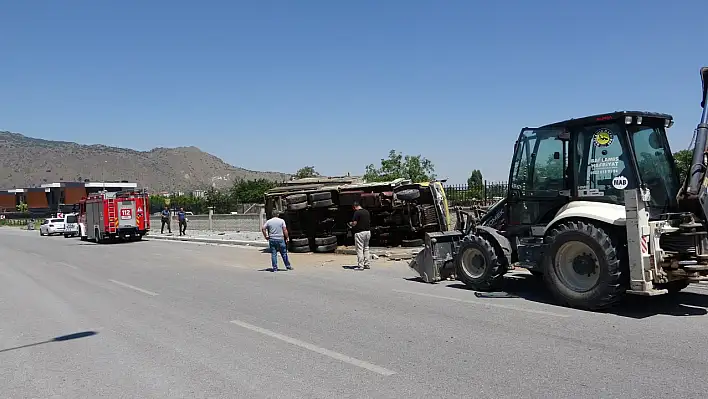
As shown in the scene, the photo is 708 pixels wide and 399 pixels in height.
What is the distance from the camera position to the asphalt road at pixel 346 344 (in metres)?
5.63

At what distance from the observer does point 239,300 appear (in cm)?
1093

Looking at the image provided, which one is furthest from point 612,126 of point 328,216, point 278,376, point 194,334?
point 328,216

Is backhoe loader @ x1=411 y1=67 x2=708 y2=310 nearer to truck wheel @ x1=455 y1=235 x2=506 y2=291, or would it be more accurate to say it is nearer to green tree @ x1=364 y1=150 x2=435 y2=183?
truck wheel @ x1=455 y1=235 x2=506 y2=291

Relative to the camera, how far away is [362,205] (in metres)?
19.4

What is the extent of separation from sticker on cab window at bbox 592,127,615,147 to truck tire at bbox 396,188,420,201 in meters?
9.62

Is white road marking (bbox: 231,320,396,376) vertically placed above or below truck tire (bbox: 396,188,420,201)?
below

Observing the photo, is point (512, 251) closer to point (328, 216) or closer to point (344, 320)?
point (344, 320)

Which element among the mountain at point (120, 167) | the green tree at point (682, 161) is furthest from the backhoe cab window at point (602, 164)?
the mountain at point (120, 167)

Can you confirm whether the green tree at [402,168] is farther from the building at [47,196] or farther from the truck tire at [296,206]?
the building at [47,196]

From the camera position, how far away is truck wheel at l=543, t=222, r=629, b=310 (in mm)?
8352

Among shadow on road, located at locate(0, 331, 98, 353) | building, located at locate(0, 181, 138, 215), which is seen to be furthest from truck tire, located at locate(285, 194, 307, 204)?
building, located at locate(0, 181, 138, 215)

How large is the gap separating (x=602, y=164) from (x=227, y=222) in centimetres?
3173

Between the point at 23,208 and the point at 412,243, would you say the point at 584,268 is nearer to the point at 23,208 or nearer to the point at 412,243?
the point at 412,243

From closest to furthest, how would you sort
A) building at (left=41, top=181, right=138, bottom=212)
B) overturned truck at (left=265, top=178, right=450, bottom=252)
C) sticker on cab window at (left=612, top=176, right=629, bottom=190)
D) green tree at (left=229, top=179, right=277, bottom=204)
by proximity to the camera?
sticker on cab window at (left=612, top=176, right=629, bottom=190)
overturned truck at (left=265, top=178, right=450, bottom=252)
green tree at (left=229, top=179, right=277, bottom=204)
building at (left=41, top=181, right=138, bottom=212)
